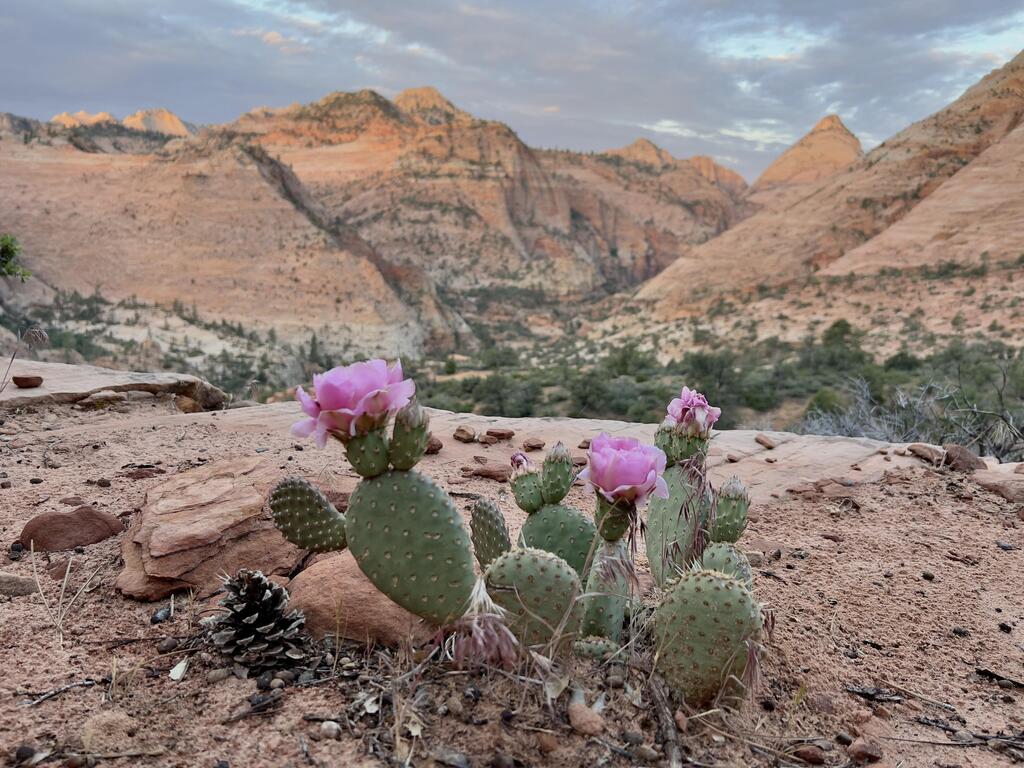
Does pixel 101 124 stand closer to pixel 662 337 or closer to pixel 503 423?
pixel 662 337

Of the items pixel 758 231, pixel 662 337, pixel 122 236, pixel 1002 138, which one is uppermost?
pixel 1002 138

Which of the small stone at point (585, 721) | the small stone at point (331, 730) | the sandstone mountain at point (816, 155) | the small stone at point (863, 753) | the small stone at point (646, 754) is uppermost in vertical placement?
the sandstone mountain at point (816, 155)

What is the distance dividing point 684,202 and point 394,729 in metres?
111

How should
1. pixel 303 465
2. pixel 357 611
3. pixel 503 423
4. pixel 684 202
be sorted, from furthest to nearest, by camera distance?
pixel 684 202 → pixel 503 423 → pixel 303 465 → pixel 357 611

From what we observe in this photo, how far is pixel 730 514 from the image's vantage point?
8.86ft

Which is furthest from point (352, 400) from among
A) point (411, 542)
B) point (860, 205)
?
point (860, 205)

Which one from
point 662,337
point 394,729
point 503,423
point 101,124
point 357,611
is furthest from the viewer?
point 101,124

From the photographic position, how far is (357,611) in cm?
242

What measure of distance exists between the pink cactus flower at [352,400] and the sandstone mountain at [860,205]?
4336 cm

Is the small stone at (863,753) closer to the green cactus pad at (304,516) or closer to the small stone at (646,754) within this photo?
the small stone at (646,754)

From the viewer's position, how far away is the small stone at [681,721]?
202 centimetres

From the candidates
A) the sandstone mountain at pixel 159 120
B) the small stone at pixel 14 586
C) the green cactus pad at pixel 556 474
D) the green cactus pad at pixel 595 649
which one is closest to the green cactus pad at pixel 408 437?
the green cactus pad at pixel 556 474

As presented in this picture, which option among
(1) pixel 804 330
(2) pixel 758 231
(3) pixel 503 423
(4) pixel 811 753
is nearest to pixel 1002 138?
(2) pixel 758 231


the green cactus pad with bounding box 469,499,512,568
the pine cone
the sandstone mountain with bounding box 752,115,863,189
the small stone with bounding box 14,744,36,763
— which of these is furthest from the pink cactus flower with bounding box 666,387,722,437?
the sandstone mountain with bounding box 752,115,863,189
